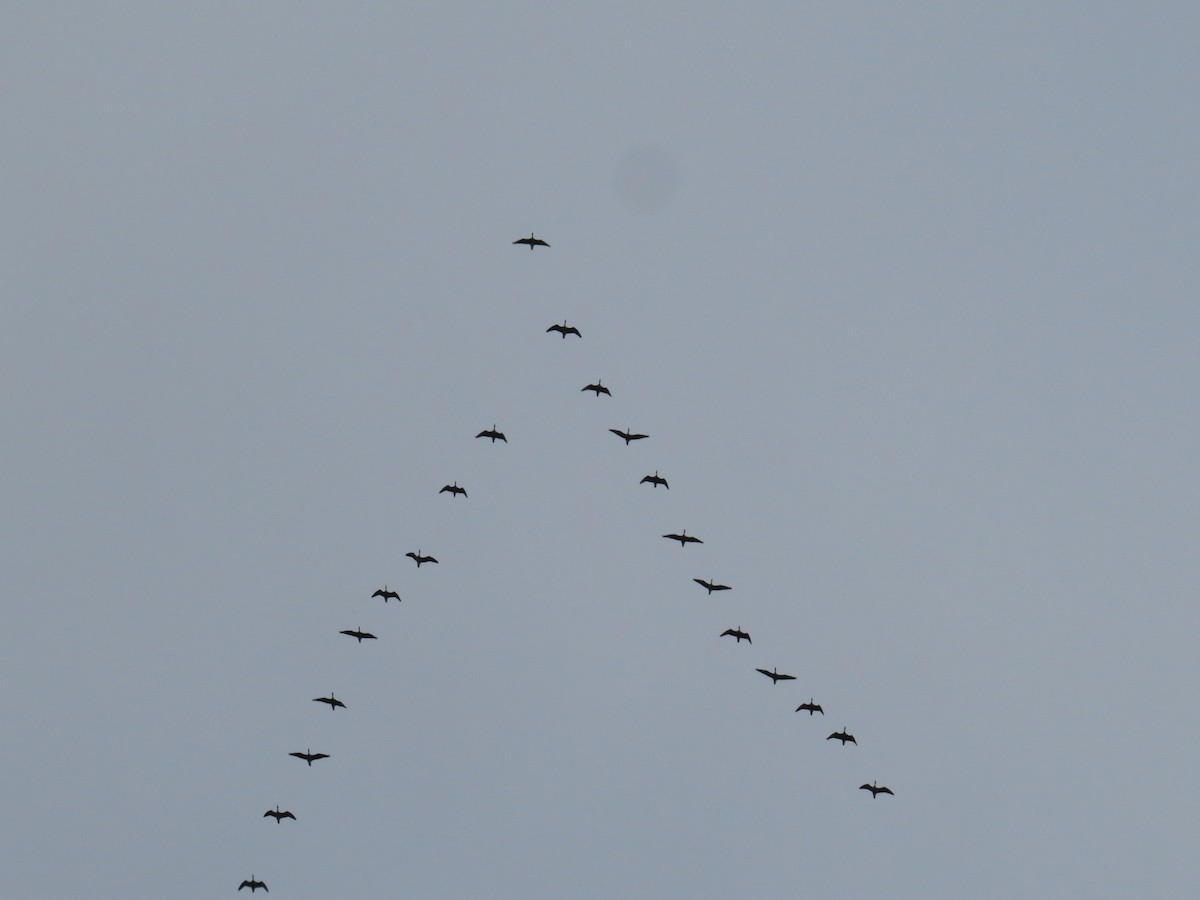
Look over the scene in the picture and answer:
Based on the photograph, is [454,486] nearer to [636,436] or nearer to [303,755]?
[636,436]

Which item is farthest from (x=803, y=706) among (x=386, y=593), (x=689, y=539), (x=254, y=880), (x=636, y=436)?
(x=254, y=880)

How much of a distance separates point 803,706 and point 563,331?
3987 cm

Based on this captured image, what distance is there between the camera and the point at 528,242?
525 ft

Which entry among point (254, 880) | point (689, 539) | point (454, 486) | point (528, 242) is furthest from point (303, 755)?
point (528, 242)

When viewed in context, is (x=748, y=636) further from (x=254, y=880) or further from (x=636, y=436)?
(x=254, y=880)

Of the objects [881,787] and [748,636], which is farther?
[881,787]

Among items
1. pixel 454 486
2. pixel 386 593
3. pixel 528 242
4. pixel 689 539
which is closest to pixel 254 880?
pixel 386 593

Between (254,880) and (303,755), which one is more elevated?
(303,755)

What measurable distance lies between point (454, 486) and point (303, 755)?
28.1 metres

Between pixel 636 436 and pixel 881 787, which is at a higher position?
pixel 636 436

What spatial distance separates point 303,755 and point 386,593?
16463 millimetres

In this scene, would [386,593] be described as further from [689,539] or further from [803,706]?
Answer: [803,706]

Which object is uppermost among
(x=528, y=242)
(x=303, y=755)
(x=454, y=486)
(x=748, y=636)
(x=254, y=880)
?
(x=528, y=242)

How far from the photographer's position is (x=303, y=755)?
163 metres
